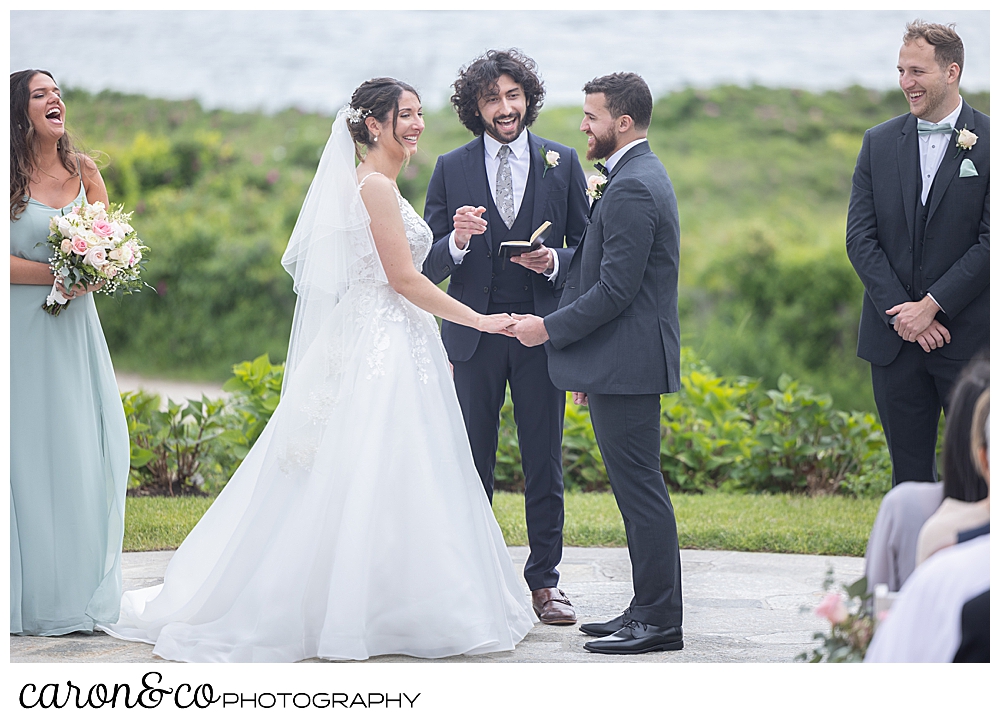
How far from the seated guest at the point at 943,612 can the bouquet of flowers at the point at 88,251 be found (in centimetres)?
288

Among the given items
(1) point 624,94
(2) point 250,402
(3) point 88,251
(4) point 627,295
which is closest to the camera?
(4) point 627,295

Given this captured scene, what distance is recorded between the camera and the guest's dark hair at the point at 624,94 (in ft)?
11.0

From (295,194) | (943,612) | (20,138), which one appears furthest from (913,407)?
(295,194)

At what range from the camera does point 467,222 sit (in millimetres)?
3646

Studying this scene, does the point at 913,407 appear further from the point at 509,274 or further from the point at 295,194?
the point at 295,194

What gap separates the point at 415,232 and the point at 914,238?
1.85 metres

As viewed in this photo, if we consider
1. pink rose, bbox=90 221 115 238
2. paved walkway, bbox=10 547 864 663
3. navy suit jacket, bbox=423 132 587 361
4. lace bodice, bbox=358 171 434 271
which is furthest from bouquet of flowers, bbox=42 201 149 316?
paved walkway, bbox=10 547 864 663

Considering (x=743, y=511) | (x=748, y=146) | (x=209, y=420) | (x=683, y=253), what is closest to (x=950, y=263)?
(x=743, y=511)

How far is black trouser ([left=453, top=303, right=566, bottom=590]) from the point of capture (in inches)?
151

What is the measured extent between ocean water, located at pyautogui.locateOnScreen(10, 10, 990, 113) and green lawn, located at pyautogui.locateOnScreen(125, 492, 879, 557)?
218 inches

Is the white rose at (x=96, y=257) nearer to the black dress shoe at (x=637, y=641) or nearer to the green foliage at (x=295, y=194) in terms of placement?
the black dress shoe at (x=637, y=641)

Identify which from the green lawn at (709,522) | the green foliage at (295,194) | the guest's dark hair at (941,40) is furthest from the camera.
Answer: the green foliage at (295,194)

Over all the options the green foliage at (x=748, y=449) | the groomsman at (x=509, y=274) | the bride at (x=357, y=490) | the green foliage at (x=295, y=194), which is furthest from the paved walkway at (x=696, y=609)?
the green foliage at (x=295, y=194)

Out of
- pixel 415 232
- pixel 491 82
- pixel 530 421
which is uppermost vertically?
pixel 491 82
